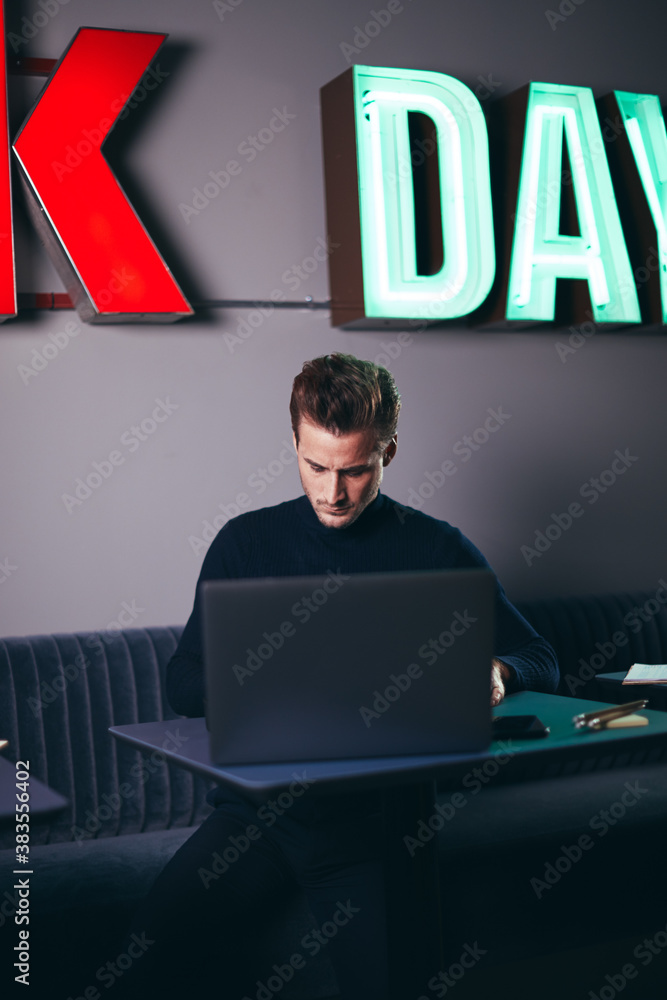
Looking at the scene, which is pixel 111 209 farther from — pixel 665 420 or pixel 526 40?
pixel 665 420

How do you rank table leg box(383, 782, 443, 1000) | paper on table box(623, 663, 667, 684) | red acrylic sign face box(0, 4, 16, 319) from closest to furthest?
1. table leg box(383, 782, 443, 1000)
2. paper on table box(623, 663, 667, 684)
3. red acrylic sign face box(0, 4, 16, 319)

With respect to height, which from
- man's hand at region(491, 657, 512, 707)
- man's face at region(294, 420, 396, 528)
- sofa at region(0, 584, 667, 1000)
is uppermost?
man's face at region(294, 420, 396, 528)

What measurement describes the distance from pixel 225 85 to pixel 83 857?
2.26m

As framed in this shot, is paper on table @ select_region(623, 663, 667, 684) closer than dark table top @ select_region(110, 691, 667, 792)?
No

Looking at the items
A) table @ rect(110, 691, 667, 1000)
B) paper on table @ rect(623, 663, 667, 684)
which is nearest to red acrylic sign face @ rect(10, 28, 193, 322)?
table @ rect(110, 691, 667, 1000)

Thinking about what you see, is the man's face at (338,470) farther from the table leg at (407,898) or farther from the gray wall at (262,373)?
the gray wall at (262,373)

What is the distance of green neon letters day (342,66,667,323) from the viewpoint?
3.03m

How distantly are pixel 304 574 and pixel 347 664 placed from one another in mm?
673

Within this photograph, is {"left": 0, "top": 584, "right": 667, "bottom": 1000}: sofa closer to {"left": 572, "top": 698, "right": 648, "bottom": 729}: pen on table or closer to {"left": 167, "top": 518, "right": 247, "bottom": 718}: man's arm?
{"left": 167, "top": 518, "right": 247, "bottom": 718}: man's arm

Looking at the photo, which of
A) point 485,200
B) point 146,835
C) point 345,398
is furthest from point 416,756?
point 485,200

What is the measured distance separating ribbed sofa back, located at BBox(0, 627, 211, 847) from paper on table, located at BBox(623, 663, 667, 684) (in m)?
1.15

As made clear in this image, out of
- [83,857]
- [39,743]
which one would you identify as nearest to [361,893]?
[83,857]

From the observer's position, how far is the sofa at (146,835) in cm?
203

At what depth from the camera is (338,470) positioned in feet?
6.55
